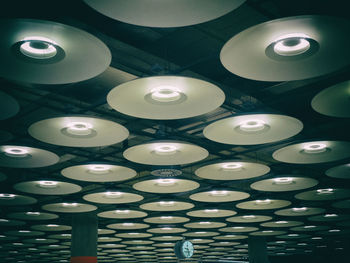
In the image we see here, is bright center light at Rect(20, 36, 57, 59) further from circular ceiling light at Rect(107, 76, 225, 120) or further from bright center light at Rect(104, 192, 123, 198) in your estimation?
bright center light at Rect(104, 192, 123, 198)

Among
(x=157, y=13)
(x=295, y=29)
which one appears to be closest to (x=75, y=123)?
(x=157, y=13)

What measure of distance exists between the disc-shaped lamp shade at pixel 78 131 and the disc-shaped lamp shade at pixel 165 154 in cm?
198

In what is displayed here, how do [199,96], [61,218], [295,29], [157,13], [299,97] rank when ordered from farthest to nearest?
1. [61,218]
2. [299,97]
3. [199,96]
4. [295,29]
5. [157,13]

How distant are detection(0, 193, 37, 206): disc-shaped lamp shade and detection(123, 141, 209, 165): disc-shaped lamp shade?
1626cm

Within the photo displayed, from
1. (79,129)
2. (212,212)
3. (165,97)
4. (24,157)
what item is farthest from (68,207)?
(165,97)

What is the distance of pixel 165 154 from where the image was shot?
22062mm

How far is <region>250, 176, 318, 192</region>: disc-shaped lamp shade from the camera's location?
2863 cm

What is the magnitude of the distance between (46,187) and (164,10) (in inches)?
894

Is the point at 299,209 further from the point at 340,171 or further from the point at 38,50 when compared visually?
the point at 38,50

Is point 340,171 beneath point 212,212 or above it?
above

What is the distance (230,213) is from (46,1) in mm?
31005

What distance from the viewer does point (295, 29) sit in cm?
1198

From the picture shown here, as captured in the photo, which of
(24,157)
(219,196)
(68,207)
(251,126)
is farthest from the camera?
(68,207)

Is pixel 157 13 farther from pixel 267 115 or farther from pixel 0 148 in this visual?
pixel 0 148
